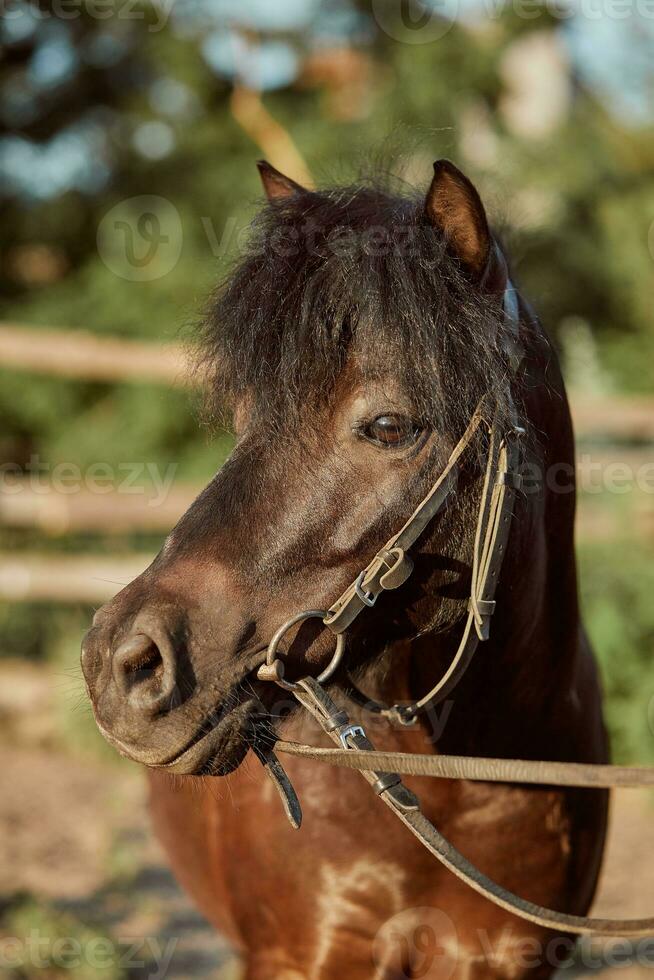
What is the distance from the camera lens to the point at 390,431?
1812 millimetres

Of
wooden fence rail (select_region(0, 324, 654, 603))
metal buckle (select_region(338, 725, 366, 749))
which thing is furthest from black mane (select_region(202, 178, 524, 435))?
wooden fence rail (select_region(0, 324, 654, 603))

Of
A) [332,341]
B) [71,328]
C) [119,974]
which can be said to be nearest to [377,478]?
[332,341]

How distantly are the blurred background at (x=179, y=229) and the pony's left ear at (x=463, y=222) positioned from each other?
4.70 m

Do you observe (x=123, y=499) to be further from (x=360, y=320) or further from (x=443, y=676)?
(x=360, y=320)

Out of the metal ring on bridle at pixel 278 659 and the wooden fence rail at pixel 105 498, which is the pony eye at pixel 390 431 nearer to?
the metal ring on bridle at pixel 278 659

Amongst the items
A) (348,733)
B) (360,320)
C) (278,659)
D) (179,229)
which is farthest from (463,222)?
(179,229)

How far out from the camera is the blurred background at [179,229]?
21.9ft

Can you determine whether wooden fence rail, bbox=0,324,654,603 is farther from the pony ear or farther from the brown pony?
the brown pony

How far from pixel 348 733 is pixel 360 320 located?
819mm

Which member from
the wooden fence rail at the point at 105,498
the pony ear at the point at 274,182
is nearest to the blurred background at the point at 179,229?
the wooden fence rail at the point at 105,498

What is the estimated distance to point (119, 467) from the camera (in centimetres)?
867

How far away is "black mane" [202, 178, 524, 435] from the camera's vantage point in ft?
5.94

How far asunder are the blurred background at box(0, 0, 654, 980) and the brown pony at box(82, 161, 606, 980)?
4122 millimetres

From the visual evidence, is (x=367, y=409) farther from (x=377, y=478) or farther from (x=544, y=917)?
(x=544, y=917)
